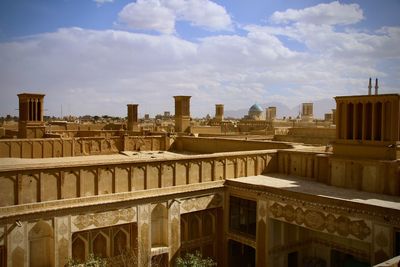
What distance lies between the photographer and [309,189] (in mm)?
12953

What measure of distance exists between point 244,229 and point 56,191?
724cm

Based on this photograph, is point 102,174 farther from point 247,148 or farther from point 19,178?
point 247,148

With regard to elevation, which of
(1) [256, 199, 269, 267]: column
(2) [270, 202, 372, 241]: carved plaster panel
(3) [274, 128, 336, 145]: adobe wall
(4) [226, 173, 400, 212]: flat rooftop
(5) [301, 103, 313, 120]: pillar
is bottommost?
(1) [256, 199, 269, 267]: column

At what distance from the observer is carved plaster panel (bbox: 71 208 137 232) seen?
1105 cm

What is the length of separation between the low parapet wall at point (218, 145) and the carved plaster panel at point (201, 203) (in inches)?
183

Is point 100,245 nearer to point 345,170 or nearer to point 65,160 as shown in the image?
point 65,160

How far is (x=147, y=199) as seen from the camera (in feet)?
41.2

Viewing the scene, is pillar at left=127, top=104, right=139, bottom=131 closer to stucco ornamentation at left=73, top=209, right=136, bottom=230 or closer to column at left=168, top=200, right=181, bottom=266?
column at left=168, top=200, right=181, bottom=266

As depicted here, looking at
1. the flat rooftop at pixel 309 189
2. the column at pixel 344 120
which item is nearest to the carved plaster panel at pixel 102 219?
the flat rooftop at pixel 309 189

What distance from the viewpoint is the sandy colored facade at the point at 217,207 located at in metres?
10.5

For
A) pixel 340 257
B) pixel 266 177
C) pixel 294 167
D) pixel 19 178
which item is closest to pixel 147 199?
pixel 19 178

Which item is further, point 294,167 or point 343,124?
point 294,167

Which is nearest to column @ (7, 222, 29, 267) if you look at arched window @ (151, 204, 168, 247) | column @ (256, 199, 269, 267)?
arched window @ (151, 204, 168, 247)

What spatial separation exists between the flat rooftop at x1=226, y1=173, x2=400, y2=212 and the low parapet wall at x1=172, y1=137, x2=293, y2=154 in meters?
2.63
